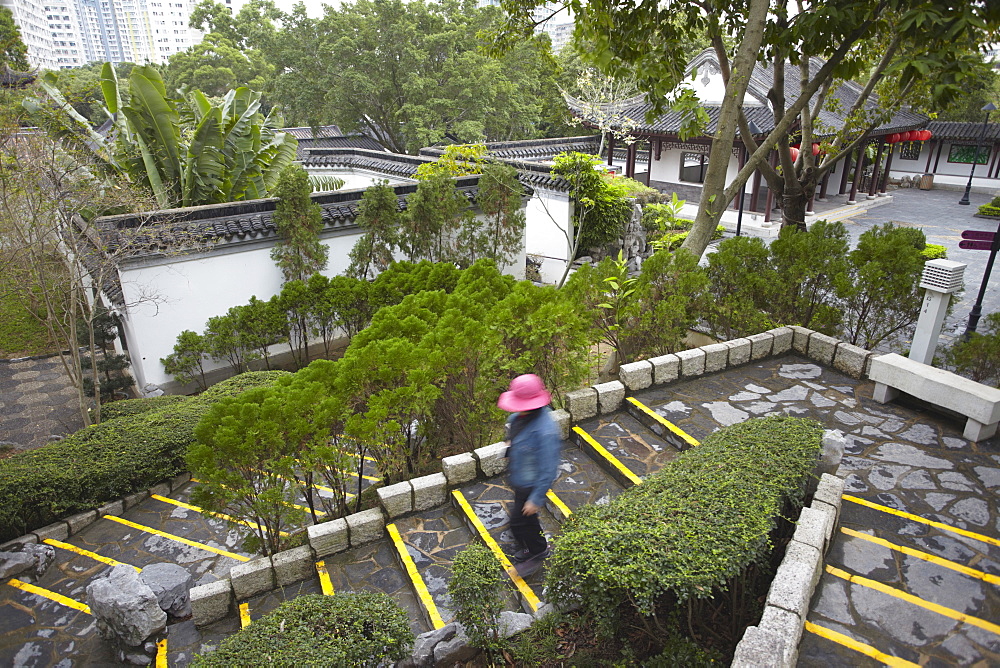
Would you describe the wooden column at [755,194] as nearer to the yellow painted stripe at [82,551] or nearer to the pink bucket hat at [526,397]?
the pink bucket hat at [526,397]

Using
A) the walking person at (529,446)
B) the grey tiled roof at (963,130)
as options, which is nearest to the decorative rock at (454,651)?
the walking person at (529,446)

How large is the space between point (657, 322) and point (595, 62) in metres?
3.97

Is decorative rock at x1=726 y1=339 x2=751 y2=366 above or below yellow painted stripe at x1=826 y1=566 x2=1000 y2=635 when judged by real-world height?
above

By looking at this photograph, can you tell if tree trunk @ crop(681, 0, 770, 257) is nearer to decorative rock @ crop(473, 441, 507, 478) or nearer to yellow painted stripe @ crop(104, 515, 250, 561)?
decorative rock @ crop(473, 441, 507, 478)

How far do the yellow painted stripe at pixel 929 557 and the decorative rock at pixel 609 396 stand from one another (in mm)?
2619

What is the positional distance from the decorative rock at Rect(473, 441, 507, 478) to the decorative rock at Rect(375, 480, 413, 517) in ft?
2.43

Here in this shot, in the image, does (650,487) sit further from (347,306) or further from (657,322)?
(347,306)

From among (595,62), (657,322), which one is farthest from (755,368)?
(595,62)

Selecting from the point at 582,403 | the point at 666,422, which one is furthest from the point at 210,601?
the point at 666,422

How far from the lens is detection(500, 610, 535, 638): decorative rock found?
4.18 meters

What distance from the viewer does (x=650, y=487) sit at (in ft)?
14.7

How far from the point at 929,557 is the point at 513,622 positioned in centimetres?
315

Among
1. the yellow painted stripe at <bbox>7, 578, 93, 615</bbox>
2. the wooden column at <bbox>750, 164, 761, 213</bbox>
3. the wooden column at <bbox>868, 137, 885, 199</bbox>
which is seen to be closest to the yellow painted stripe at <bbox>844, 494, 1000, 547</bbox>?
the yellow painted stripe at <bbox>7, 578, 93, 615</bbox>

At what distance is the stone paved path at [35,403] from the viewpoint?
1107cm
